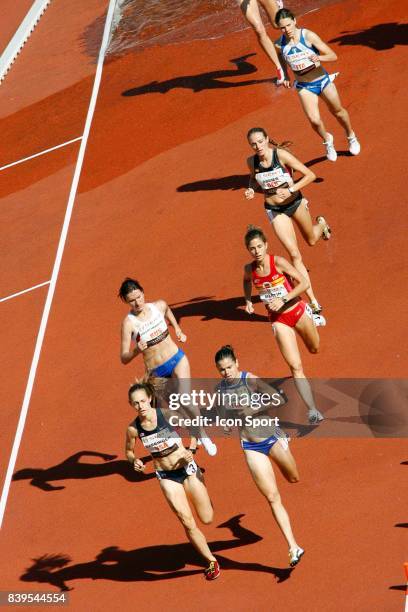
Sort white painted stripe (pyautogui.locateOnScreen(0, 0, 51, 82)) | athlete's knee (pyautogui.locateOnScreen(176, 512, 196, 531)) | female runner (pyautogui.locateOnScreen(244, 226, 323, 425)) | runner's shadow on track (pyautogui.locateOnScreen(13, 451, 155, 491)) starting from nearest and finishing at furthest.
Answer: athlete's knee (pyautogui.locateOnScreen(176, 512, 196, 531)) → female runner (pyautogui.locateOnScreen(244, 226, 323, 425)) → runner's shadow on track (pyautogui.locateOnScreen(13, 451, 155, 491)) → white painted stripe (pyautogui.locateOnScreen(0, 0, 51, 82))

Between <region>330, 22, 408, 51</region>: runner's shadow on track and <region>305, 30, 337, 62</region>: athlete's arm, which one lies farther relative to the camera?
<region>330, 22, 408, 51</region>: runner's shadow on track

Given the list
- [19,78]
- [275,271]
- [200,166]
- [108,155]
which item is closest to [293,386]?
[275,271]

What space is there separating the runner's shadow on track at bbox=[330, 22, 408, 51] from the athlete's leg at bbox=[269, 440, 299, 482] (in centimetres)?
980

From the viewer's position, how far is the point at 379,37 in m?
19.2

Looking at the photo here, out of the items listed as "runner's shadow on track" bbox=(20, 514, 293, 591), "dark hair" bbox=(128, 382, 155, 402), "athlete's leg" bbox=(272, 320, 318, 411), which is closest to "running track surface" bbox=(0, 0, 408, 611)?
"runner's shadow on track" bbox=(20, 514, 293, 591)

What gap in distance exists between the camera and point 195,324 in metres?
14.7

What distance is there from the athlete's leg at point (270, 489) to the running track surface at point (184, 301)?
439 millimetres

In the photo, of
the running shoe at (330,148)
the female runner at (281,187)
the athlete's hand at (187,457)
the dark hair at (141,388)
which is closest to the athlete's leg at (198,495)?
the athlete's hand at (187,457)

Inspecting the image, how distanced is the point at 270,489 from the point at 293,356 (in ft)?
6.79

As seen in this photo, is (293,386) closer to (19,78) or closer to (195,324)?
(195,324)

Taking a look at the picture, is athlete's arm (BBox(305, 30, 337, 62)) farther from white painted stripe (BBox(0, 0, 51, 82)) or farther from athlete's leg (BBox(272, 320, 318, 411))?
white painted stripe (BBox(0, 0, 51, 82))

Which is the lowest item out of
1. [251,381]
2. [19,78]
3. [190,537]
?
[190,537]

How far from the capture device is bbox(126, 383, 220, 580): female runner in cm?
1079

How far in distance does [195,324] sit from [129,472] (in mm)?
2455
